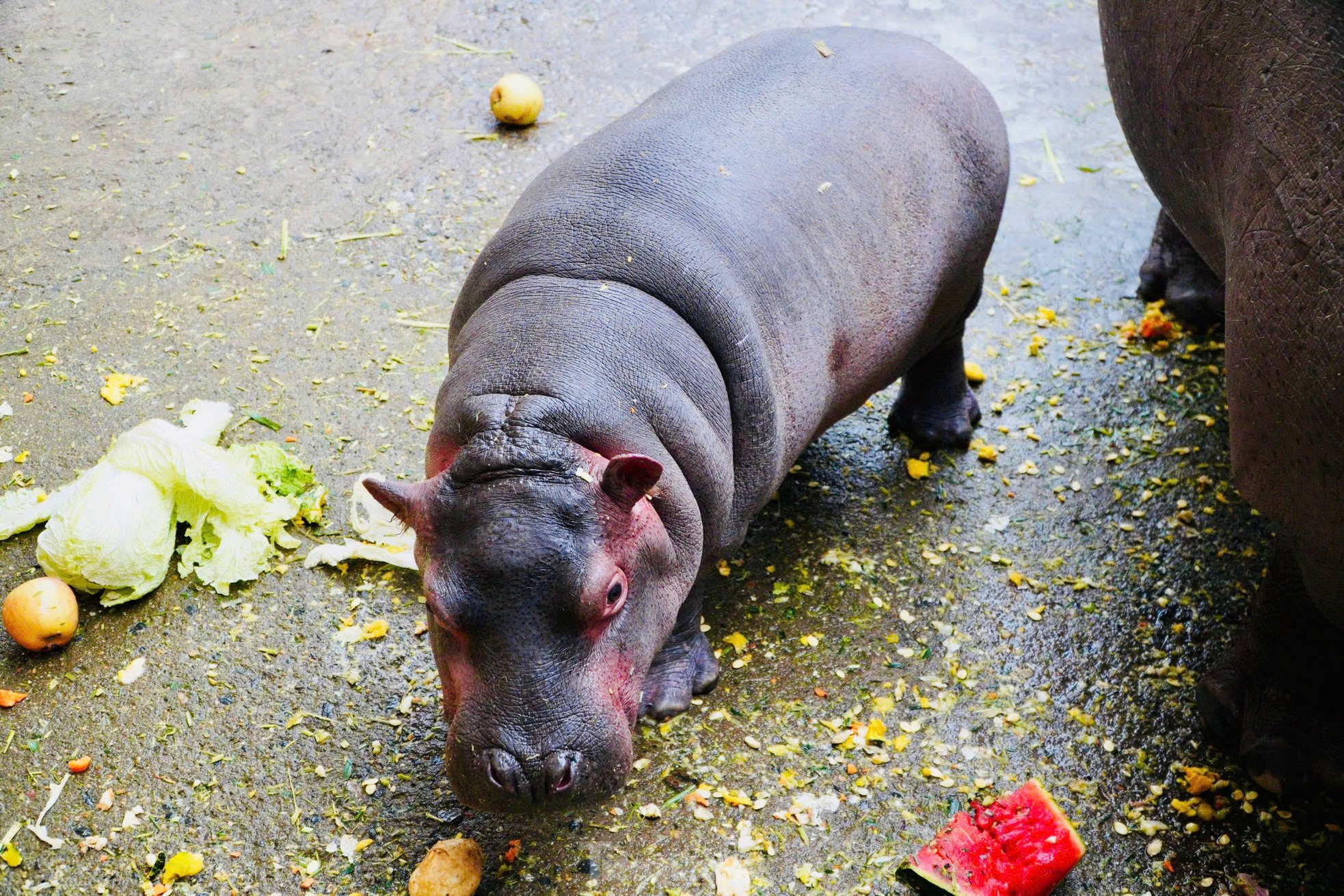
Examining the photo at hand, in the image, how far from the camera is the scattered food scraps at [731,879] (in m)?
3.27

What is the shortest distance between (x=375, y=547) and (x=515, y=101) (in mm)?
3032

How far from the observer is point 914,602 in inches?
165

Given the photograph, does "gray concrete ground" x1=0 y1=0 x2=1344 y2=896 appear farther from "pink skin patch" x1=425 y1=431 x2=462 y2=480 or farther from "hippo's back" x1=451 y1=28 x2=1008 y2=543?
"pink skin patch" x1=425 y1=431 x2=462 y2=480

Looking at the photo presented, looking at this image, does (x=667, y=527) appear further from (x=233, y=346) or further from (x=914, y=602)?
(x=233, y=346)

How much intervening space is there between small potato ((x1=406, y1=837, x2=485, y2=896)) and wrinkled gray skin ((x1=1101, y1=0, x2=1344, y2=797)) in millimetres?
2297

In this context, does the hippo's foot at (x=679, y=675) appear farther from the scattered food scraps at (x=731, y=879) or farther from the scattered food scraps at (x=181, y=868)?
the scattered food scraps at (x=181, y=868)

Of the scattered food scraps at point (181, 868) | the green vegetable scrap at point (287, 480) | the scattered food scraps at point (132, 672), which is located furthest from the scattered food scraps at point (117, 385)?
the scattered food scraps at point (181, 868)

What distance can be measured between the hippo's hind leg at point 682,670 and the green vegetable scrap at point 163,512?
1.48 metres

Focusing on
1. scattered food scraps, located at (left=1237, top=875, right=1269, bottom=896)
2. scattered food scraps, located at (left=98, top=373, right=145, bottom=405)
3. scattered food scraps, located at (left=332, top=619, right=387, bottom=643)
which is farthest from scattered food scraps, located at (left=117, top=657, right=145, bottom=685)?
scattered food scraps, located at (left=1237, top=875, right=1269, bottom=896)

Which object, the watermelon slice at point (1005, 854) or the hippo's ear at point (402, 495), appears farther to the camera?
the watermelon slice at point (1005, 854)

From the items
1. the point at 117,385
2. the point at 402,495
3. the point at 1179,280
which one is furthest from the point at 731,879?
the point at 1179,280

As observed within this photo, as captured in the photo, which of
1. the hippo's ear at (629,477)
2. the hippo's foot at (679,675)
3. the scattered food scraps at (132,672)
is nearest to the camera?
the hippo's ear at (629,477)

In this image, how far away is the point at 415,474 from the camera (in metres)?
4.52

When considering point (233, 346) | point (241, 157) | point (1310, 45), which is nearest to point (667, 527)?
point (1310, 45)
